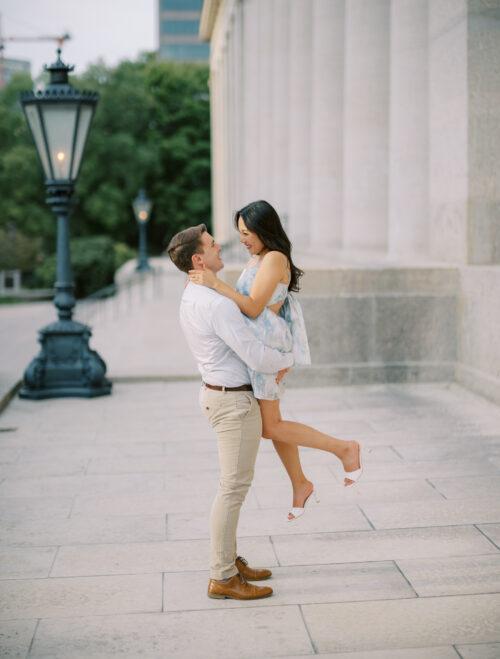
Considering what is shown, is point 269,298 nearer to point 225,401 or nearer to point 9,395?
point 225,401

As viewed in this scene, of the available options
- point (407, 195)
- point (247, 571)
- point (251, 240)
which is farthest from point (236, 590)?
point (407, 195)

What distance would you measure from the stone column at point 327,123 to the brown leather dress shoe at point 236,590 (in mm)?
17712

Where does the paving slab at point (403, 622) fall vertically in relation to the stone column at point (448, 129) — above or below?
below

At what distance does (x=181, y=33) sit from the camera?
15638 cm

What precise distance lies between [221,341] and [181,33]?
15849 cm

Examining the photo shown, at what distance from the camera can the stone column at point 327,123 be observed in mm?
21359

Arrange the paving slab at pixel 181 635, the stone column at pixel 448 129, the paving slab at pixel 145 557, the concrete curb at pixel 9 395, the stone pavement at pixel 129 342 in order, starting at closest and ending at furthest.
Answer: the paving slab at pixel 181 635, the paving slab at pixel 145 557, the concrete curb at pixel 9 395, the stone column at pixel 448 129, the stone pavement at pixel 129 342

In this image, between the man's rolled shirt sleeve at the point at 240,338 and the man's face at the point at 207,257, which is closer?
the man's rolled shirt sleeve at the point at 240,338

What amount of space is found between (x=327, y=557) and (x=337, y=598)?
702 millimetres

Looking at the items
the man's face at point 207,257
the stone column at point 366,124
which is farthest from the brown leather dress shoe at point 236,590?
the stone column at point 366,124

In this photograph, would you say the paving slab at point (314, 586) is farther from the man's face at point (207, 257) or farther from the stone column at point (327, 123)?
the stone column at point (327, 123)

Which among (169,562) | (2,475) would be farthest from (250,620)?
(2,475)

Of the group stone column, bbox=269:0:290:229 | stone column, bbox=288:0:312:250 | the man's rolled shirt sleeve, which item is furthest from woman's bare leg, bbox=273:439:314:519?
stone column, bbox=269:0:290:229

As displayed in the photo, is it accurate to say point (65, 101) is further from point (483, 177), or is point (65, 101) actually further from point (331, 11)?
point (331, 11)
